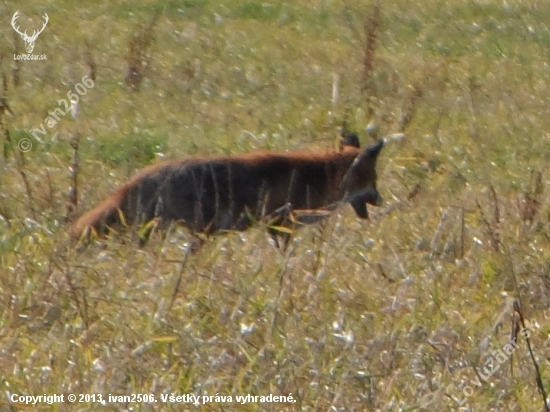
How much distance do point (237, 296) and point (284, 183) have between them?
1.91 metres

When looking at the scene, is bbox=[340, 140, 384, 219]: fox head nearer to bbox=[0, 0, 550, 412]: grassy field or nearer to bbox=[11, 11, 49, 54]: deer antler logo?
bbox=[0, 0, 550, 412]: grassy field

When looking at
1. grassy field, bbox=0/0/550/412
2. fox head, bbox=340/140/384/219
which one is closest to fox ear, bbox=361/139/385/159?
fox head, bbox=340/140/384/219

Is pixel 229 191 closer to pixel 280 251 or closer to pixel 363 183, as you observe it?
pixel 280 251

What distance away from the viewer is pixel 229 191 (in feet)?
20.4

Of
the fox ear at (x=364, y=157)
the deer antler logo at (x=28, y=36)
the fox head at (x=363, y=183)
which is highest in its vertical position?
the fox ear at (x=364, y=157)

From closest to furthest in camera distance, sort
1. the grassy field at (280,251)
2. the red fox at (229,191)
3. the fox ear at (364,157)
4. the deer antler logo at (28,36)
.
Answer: the grassy field at (280,251) → the red fox at (229,191) → the fox ear at (364,157) → the deer antler logo at (28,36)

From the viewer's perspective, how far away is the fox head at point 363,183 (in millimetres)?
6879

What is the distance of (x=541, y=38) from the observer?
13.5 metres

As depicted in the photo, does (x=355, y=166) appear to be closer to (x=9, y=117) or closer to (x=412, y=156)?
(x=412, y=156)

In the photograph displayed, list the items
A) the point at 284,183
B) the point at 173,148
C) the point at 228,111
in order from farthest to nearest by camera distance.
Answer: the point at 228,111, the point at 173,148, the point at 284,183

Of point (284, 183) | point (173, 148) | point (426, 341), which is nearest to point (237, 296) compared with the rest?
point (426, 341)

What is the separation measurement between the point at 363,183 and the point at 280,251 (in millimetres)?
1779

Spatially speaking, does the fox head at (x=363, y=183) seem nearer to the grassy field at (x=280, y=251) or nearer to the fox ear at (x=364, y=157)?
the fox ear at (x=364, y=157)

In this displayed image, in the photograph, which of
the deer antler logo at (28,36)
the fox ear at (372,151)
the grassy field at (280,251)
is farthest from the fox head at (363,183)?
the deer antler logo at (28,36)
